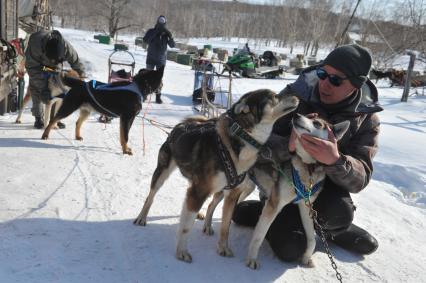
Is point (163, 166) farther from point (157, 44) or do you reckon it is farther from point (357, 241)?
point (157, 44)

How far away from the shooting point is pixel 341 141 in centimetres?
307

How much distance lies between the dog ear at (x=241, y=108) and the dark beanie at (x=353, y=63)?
76 cm

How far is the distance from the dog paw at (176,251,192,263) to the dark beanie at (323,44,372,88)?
1.68 m

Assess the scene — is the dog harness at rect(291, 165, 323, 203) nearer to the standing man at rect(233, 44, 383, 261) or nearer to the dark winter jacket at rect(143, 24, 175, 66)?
the standing man at rect(233, 44, 383, 261)

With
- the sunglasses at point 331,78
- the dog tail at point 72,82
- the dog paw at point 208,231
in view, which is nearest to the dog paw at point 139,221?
the dog paw at point 208,231

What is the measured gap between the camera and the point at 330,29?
48031 millimetres

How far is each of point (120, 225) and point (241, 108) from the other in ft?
4.54

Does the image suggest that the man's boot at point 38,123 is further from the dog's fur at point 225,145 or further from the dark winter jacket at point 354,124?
the dark winter jacket at point 354,124

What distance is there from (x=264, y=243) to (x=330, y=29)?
160 feet

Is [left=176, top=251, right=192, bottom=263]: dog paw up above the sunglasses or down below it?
below

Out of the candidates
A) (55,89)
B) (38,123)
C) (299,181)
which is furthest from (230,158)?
(38,123)

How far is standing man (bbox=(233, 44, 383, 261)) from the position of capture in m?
2.90

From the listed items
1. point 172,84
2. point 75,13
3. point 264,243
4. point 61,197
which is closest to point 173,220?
point 264,243


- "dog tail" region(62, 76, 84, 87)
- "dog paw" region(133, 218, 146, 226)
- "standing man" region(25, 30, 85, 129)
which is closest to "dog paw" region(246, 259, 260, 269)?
"dog paw" region(133, 218, 146, 226)
